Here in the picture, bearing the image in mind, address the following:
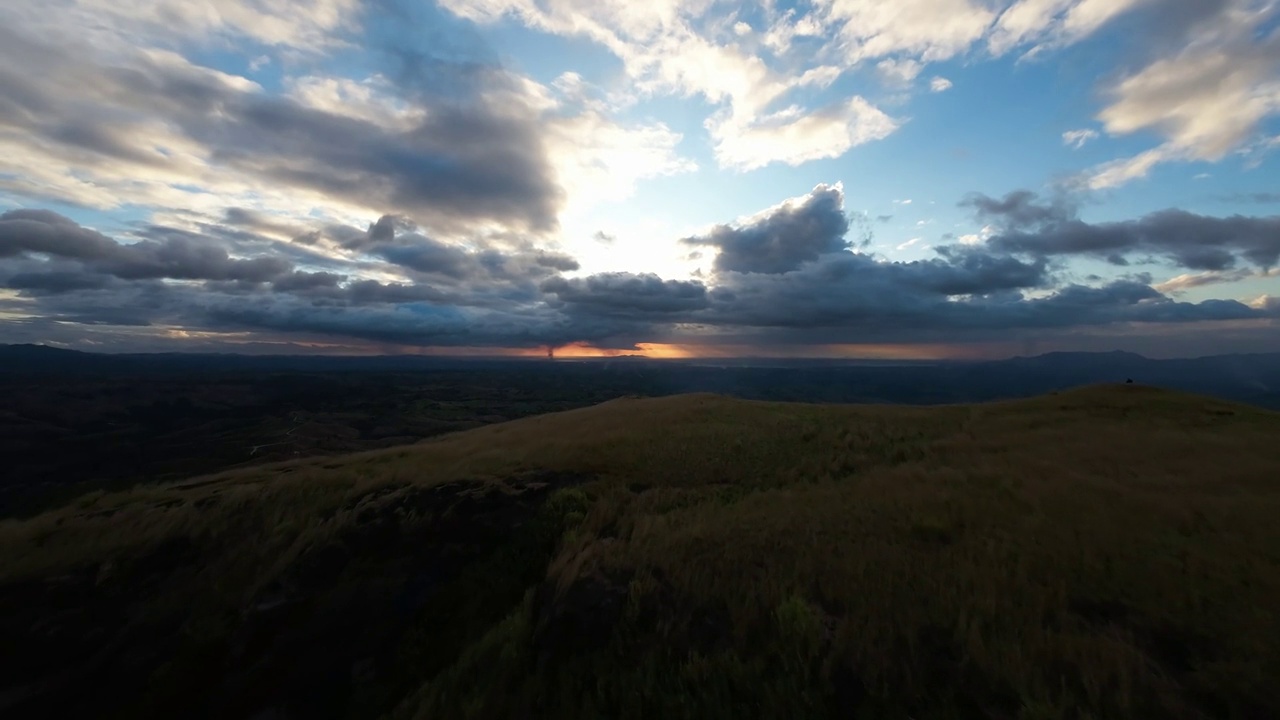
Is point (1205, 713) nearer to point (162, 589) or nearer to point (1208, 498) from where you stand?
point (1208, 498)

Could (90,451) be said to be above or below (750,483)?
below

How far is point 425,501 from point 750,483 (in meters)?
9.49

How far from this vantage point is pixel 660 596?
805cm

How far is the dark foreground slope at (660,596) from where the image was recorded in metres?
6.07

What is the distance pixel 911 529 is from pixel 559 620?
7.32 meters

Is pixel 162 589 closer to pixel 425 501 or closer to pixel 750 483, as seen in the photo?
pixel 425 501

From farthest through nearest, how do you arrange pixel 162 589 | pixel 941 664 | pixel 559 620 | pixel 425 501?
1. pixel 425 501
2. pixel 162 589
3. pixel 559 620
4. pixel 941 664

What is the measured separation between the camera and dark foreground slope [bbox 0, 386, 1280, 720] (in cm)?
607

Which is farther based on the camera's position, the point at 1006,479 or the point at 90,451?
the point at 90,451

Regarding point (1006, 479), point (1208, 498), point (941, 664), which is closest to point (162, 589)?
point (941, 664)

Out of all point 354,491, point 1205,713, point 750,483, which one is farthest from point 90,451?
point 1205,713

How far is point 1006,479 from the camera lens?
14203mm

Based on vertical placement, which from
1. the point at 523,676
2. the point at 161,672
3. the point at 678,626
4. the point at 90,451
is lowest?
the point at 90,451

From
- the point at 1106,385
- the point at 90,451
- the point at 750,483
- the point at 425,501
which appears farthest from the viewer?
the point at 90,451
